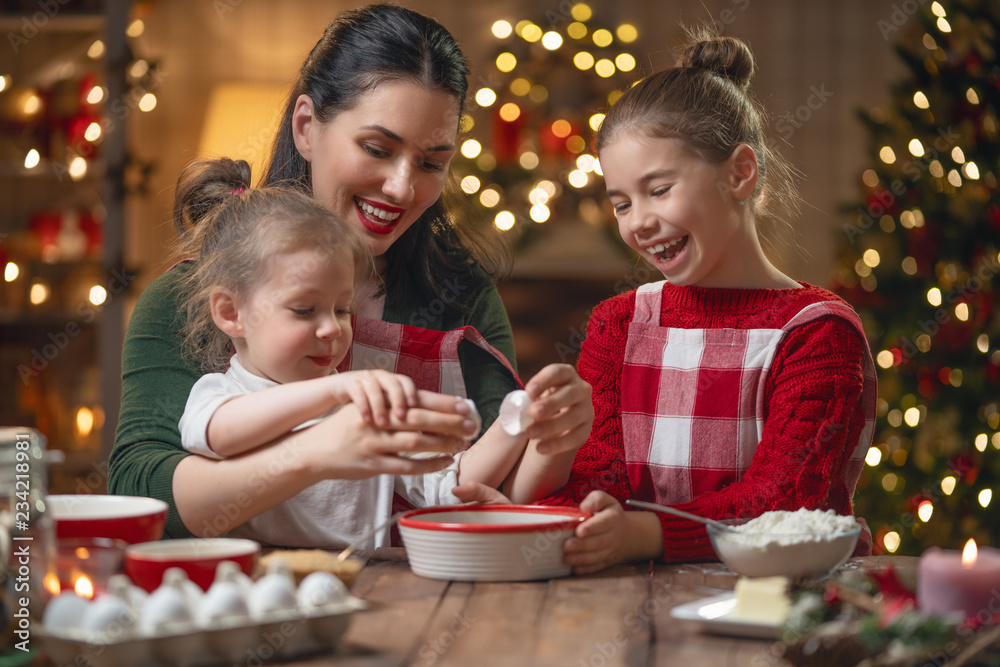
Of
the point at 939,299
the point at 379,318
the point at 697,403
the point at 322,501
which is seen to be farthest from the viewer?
the point at 939,299

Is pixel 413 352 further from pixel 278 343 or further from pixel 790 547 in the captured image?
pixel 790 547

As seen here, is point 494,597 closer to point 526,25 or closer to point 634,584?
point 634,584

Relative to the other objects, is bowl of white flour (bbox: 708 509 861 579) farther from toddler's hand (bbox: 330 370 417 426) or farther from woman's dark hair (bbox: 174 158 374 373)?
woman's dark hair (bbox: 174 158 374 373)

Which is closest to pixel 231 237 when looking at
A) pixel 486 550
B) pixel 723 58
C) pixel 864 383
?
pixel 486 550

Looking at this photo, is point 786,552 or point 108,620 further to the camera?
point 786,552

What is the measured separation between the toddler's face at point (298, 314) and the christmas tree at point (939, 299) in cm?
202

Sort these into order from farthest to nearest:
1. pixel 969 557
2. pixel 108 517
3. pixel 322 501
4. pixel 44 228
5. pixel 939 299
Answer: pixel 44 228 < pixel 939 299 < pixel 322 501 < pixel 108 517 < pixel 969 557

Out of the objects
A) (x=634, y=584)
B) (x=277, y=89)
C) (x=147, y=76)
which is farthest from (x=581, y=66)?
(x=634, y=584)

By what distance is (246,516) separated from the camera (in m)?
1.21

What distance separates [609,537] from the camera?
1.10m

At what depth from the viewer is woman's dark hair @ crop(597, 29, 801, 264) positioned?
57.4 inches

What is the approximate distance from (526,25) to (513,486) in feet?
10.4

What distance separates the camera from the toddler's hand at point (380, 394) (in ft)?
3.46

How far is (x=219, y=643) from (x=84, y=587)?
5.7 inches
